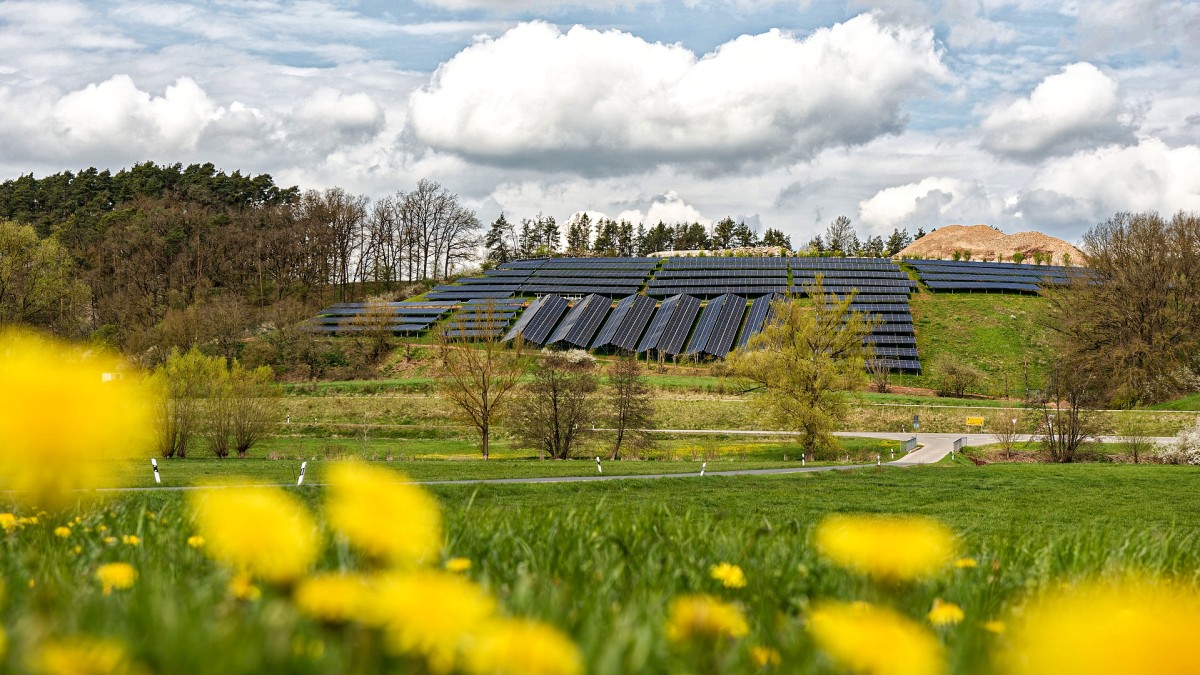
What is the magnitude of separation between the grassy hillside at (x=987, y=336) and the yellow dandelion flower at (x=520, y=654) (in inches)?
2321

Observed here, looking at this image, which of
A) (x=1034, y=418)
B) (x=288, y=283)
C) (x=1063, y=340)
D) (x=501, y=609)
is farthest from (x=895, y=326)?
(x=501, y=609)

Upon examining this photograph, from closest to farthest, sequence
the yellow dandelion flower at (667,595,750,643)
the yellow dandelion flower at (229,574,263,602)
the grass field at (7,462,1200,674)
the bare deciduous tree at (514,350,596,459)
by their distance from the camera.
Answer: the grass field at (7,462,1200,674) → the yellow dandelion flower at (667,595,750,643) → the yellow dandelion flower at (229,574,263,602) → the bare deciduous tree at (514,350,596,459)

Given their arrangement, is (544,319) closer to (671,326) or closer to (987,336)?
(671,326)

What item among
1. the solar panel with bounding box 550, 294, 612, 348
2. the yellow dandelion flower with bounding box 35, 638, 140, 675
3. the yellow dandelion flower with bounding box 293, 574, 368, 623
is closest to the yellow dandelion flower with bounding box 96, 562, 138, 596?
the yellow dandelion flower with bounding box 35, 638, 140, 675

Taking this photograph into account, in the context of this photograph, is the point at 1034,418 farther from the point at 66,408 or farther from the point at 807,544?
the point at 66,408

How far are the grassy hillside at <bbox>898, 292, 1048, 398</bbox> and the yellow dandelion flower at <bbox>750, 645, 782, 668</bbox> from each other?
2284 inches

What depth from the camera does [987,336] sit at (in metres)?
64.8

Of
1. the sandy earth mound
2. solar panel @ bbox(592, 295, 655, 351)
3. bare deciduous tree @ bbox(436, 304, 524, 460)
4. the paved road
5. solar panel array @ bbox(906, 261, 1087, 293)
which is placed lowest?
the paved road

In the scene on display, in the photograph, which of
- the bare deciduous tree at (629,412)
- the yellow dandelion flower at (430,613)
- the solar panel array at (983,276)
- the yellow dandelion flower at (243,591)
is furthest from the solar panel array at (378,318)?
the yellow dandelion flower at (430,613)

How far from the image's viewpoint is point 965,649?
73.7 inches

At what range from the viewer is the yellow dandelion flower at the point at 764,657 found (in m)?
1.88

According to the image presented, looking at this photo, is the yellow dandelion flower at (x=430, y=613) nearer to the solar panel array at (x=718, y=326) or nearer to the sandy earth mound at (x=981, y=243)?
the solar panel array at (x=718, y=326)

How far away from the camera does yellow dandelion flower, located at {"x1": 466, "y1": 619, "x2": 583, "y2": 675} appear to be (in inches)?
40.8

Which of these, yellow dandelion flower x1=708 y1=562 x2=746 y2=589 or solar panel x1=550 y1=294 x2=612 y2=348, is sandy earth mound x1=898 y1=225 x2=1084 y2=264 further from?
yellow dandelion flower x1=708 y1=562 x2=746 y2=589
